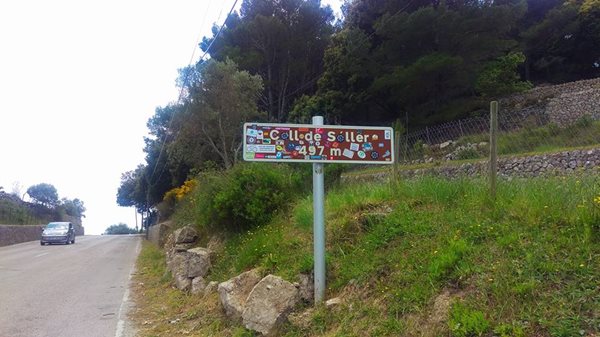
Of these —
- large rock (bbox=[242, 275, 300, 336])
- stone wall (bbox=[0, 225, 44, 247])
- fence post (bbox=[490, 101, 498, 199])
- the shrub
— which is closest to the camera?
large rock (bbox=[242, 275, 300, 336])

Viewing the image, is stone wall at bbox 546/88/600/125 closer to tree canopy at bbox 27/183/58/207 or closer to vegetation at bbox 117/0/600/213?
vegetation at bbox 117/0/600/213

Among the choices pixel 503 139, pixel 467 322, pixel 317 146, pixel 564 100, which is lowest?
pixel 467 322

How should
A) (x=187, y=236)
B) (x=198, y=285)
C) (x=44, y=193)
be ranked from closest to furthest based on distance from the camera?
(x=198, y=285)
(x=187, y=236)
(x=44, y=193)

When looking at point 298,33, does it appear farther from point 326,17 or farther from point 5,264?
point 5,264

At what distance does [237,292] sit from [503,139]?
11.8 metres

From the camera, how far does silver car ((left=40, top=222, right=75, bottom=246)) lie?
3484 centimetres

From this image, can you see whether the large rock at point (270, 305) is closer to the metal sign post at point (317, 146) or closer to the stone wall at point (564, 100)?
the metal sign post at point (317, 146)

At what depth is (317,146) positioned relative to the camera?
677 centimetres

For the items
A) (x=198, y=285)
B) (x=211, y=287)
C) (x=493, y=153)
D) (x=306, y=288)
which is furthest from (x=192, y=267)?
(x=493, y=153)

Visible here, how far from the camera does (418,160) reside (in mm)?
15703

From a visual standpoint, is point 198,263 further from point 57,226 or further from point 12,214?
point 12,214

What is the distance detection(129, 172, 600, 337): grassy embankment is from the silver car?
2962 centimetres

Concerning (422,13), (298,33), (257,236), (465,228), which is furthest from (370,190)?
(298,33)

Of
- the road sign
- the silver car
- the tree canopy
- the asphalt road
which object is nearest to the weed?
the road sign
